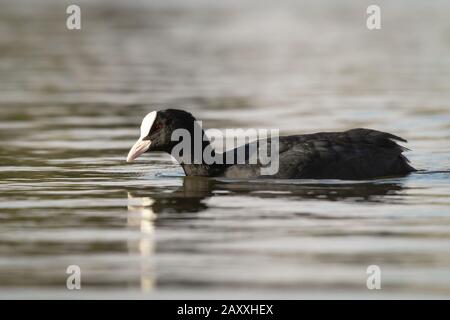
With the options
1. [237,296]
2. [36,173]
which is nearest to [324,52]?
[36,173]

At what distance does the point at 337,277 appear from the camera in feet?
26.9

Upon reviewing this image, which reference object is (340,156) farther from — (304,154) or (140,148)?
(140,148)

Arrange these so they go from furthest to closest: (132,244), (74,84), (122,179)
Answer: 1. (74,84)
2. (122,179)
3. (132,244)

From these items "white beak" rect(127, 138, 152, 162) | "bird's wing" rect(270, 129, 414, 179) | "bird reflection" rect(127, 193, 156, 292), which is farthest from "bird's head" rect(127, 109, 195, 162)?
"bird's wing" rect(270, 129, 414, 179)

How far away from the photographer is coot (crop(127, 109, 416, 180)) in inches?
478

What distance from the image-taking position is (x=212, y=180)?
12.6m

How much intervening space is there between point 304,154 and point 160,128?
1621mm

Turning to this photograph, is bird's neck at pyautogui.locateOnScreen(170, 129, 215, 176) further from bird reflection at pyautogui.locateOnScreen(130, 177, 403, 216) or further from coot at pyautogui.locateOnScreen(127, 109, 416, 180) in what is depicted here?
bird reflection at pyautogui.locateOnScreen(130, 177, 403, 216)

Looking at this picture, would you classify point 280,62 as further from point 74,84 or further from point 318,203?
point 318,203

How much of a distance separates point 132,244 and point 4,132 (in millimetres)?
7746
